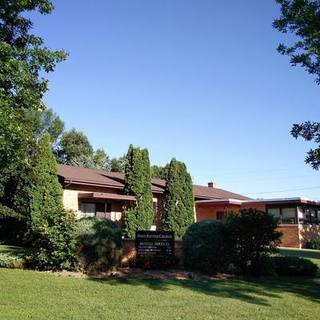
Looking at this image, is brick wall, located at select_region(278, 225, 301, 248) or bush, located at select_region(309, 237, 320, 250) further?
brick wall, located at select_region(278, 225, 301, 248)

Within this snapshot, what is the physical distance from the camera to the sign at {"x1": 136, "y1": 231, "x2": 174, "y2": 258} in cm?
1587

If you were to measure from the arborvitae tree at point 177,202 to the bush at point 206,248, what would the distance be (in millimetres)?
14079

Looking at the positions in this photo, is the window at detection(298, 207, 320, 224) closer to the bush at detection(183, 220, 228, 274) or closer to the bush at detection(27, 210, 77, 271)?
the bush at detection(183, 220, 228, 274)

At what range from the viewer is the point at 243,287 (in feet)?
42.4

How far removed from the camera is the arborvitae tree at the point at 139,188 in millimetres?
27891

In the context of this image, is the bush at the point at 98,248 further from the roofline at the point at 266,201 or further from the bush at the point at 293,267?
the roofline at the point at 266,201

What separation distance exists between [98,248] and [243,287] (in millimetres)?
4422

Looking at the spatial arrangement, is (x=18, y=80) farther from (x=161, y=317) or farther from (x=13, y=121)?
(x=161, y=317)

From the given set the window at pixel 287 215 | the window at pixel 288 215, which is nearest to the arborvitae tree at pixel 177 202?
the window at pixel 287 215

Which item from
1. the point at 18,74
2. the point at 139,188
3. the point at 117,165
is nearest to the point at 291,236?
the point at 139,188

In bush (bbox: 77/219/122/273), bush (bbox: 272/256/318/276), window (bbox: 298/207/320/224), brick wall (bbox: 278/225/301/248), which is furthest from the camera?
window (bbox: 298/207/320/224)

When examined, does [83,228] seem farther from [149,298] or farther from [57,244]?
[149,298]

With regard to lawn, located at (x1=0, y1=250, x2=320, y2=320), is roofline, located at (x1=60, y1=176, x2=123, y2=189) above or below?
above

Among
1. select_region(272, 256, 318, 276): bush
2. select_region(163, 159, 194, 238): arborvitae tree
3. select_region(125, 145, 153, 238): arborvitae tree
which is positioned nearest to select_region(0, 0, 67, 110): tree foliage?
select_region(272, 256, 318, 276): bush
